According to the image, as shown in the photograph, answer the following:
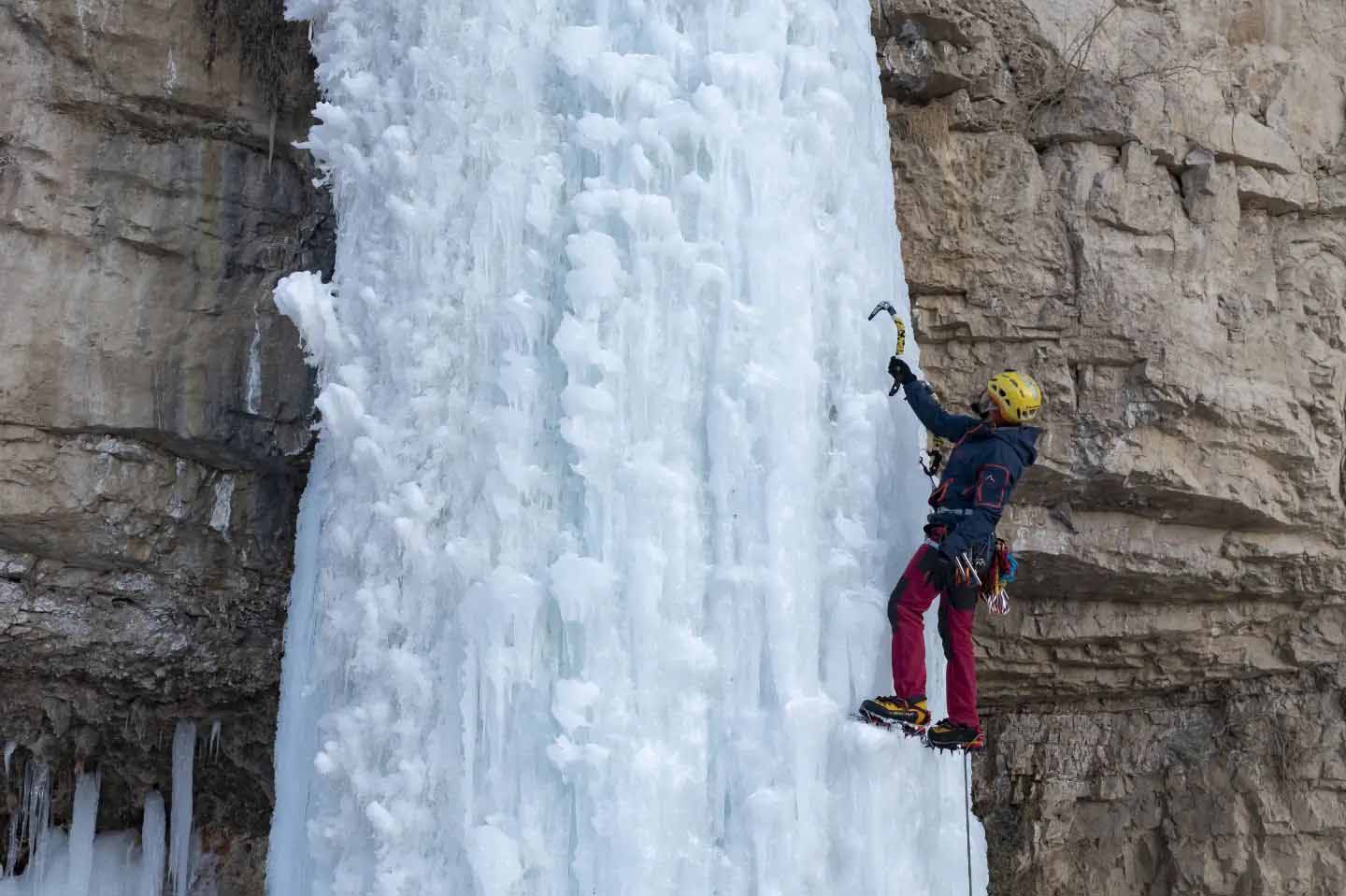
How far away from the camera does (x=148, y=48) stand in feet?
19.5

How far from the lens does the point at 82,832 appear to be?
273 inches

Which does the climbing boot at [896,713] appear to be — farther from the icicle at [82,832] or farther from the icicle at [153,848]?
the icicle at [82,832]

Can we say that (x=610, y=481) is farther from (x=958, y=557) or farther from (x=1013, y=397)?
(x=1013, y=397)

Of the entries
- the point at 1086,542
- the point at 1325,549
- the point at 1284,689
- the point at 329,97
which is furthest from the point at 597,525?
the point at 1284,689

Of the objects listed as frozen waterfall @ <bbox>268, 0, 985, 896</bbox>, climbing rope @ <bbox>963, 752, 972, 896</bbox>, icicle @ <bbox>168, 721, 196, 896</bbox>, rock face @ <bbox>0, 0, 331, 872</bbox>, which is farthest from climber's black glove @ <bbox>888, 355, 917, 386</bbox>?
icicle @ <bbox>168, 721, 196, 896</bbox>

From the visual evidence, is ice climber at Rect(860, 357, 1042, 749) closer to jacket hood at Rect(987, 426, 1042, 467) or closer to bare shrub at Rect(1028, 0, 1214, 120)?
jacket hood at Rect(987, 426, 1042, 467)

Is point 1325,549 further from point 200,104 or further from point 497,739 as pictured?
point 200,104

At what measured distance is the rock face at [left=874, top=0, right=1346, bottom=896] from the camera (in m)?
5.86

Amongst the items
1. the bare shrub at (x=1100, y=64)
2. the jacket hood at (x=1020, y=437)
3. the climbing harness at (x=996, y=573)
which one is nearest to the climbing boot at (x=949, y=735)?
the climbing harness at (x=996, y=573)

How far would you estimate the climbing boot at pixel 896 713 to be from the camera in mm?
4133

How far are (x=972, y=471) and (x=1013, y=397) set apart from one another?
274mm

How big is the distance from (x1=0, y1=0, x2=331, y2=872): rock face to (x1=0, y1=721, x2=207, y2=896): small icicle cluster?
1.97ft

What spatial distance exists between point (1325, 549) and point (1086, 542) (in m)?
1.23

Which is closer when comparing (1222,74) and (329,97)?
(329,97)
